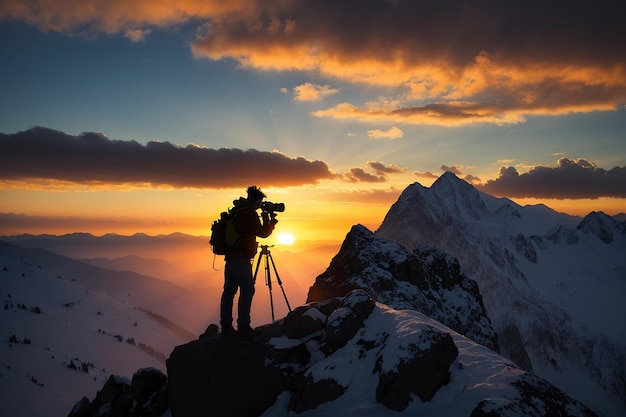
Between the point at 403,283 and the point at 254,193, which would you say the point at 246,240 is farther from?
the point at 403,283

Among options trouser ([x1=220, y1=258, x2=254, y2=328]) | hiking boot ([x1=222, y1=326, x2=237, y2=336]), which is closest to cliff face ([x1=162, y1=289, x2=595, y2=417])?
hiking boot ([x1=222, y1=326, x2=237, y2=336])

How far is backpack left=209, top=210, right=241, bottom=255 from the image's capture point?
1098 centimetres

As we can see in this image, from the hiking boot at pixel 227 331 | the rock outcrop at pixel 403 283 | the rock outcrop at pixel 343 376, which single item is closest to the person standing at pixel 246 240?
the hiking boot at pixel 227 331

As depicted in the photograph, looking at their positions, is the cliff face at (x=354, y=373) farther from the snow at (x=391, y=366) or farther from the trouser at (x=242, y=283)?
the trouser at (x=242, y=283)

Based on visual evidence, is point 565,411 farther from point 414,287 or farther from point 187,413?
point 414,287

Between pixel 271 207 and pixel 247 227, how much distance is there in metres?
0.94

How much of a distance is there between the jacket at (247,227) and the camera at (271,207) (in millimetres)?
178

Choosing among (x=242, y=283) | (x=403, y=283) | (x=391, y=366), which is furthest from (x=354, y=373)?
(x=403, y=283)

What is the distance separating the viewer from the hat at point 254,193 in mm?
11242

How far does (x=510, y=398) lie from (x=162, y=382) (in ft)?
37.0

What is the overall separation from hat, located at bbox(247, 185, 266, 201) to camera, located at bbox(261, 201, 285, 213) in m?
0.30

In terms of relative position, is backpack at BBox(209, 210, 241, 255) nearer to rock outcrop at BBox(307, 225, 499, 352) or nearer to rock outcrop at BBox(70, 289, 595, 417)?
rock outcrop at BBox(70, 289, 595, 417)

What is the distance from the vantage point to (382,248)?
1318 inches

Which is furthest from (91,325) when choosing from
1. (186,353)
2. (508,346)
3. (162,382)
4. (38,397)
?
(508,346)
